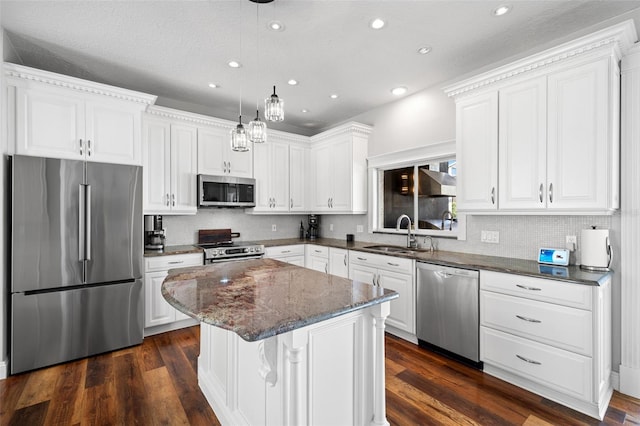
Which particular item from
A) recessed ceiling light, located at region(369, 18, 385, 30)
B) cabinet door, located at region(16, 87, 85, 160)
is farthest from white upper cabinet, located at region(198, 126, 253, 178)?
recessed ceiling light, located at region(369, 18, 385, 30)

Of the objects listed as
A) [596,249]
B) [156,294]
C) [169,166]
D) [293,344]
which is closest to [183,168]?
[169,166]

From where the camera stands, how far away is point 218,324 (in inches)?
47.3

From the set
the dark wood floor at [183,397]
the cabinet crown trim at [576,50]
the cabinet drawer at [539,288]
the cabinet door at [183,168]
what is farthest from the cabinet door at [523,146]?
the cabinet door at [183,168]

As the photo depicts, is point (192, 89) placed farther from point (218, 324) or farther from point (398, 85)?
point (218, 324)

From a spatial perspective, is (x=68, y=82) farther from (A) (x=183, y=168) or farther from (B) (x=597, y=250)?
(B) (x=597, y=250)

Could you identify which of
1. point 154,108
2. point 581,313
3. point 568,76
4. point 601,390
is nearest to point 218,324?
point 581,313

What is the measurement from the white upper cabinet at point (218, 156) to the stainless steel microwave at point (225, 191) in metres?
0.12

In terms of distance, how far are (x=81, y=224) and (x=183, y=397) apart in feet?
5.94

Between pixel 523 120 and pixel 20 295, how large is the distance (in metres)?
4.48

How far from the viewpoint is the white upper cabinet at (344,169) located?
4.29 m

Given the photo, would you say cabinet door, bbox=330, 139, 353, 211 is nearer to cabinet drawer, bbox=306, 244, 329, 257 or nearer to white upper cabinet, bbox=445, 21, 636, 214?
cabinet drawer, bbox=306, 244, 329, 257

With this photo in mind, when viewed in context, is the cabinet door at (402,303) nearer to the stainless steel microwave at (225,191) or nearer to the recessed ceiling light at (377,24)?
the stainless steel microwave at (225,191)

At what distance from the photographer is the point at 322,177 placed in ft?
15.7

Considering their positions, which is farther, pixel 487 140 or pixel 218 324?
pixel 487 140
